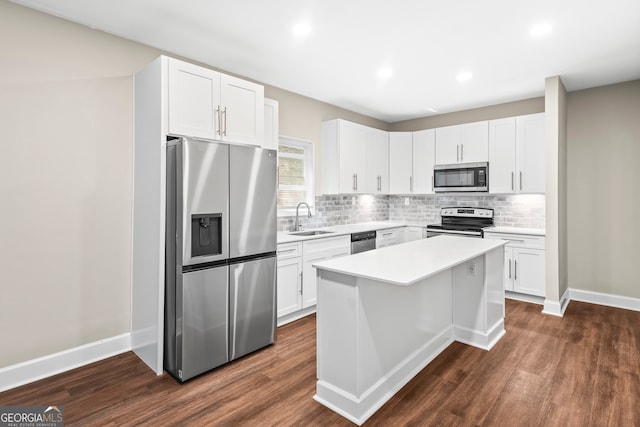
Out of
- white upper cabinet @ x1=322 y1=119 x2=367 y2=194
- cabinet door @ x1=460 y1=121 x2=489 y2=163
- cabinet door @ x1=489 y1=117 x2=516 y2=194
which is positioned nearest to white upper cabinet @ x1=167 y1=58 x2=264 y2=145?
white upper cabinet @ x1=322 y1=119 x2=367 y2=194

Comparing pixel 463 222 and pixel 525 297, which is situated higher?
pixel 463 222

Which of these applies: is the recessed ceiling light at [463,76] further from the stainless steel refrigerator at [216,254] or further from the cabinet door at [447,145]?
the stainless steel refrigerator at [216,254]

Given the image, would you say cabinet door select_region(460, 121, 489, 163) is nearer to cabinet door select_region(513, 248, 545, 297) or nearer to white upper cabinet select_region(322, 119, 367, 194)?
cabinet door select_region(513, 248, 545, 297)

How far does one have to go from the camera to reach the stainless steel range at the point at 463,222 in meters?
4.70

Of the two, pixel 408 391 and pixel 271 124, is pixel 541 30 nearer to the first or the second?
pixel 271 124

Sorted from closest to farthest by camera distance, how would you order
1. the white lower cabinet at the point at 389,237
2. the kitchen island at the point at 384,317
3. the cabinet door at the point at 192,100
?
the kitchen island at the point at 384,317 → the cabinet door at the point at 192,100 → the white lower cabinet at the point at 389,237

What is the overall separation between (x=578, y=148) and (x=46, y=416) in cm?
591

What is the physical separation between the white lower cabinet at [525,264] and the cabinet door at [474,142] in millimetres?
1178

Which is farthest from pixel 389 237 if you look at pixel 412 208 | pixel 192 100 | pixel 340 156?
pixel 192 100

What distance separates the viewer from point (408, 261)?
230 cm

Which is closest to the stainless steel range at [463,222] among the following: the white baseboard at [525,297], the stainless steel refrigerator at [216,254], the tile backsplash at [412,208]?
the tile backsplash at [412,208]

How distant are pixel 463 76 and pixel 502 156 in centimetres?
141

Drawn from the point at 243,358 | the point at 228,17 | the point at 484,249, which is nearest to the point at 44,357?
the point at 243,358

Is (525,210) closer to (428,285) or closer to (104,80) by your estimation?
(428,285)
